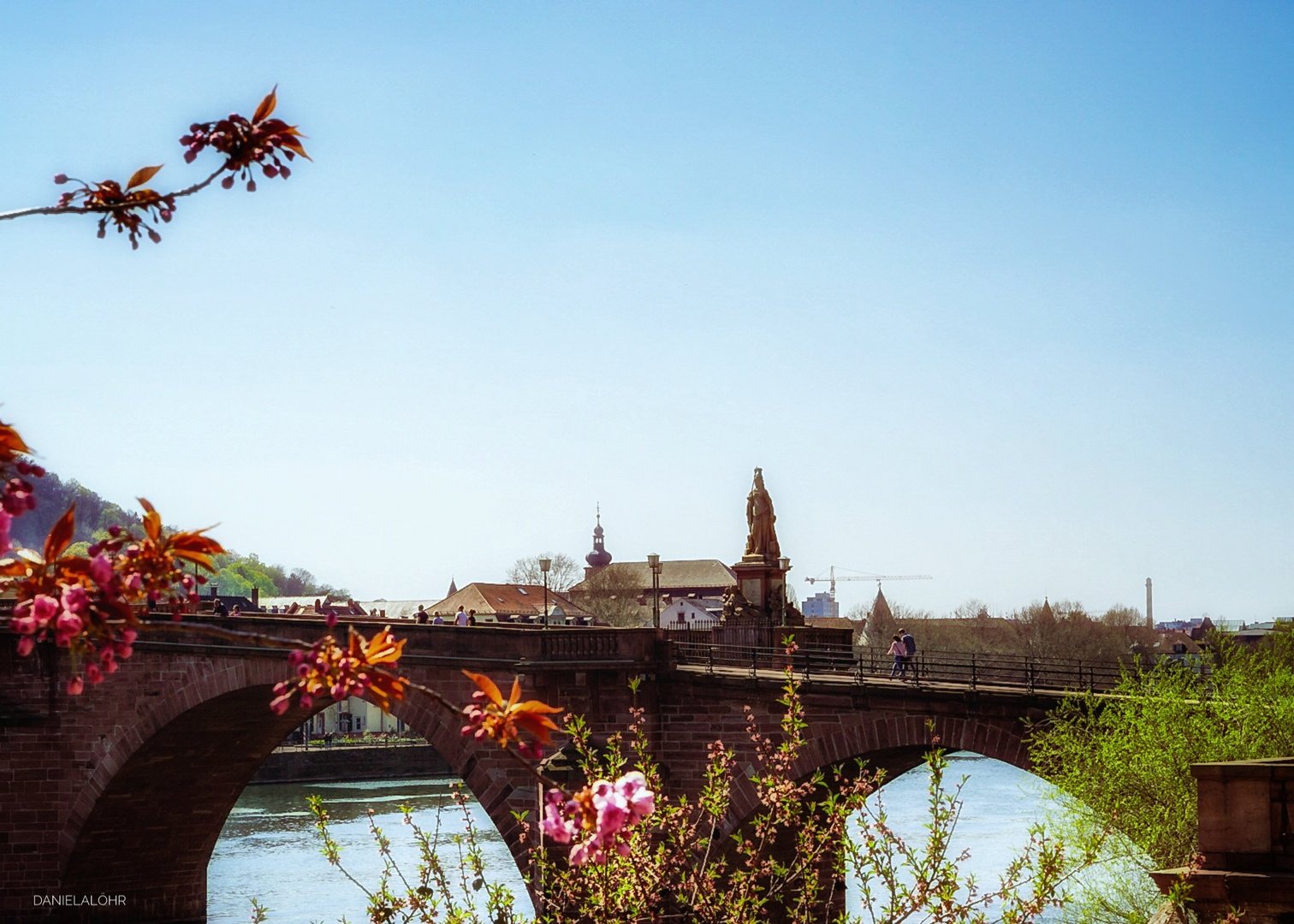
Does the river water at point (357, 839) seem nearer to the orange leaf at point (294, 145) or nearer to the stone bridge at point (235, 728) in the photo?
the stone bridge at point (235, 728)

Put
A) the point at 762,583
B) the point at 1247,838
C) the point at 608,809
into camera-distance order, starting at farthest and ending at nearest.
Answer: the point at 762,583, the point at 1247,838, the point at 608,809

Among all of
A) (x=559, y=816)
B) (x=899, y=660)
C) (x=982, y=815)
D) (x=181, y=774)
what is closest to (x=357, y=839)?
(x=181, y=774)

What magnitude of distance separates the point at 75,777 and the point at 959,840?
19736mm

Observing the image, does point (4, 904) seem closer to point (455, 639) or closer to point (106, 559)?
point (455, 639)

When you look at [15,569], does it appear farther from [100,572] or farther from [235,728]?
[235,728]

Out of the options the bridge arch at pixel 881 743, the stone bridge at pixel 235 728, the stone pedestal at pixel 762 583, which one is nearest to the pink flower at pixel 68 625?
the bridge arch at pixel 881 743

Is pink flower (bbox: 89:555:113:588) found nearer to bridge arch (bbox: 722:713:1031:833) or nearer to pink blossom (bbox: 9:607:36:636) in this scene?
pink blossom (bbox: 9:607:36:636)

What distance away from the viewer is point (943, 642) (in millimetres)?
105625

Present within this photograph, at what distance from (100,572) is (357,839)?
135ft

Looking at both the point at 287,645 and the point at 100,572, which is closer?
the point at 100,572

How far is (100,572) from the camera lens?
3297 millimetres

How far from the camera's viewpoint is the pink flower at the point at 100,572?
10.8 feet

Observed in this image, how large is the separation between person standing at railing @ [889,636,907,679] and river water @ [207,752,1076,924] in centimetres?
386

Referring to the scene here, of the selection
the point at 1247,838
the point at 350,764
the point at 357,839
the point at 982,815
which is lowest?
the point at 357,839
